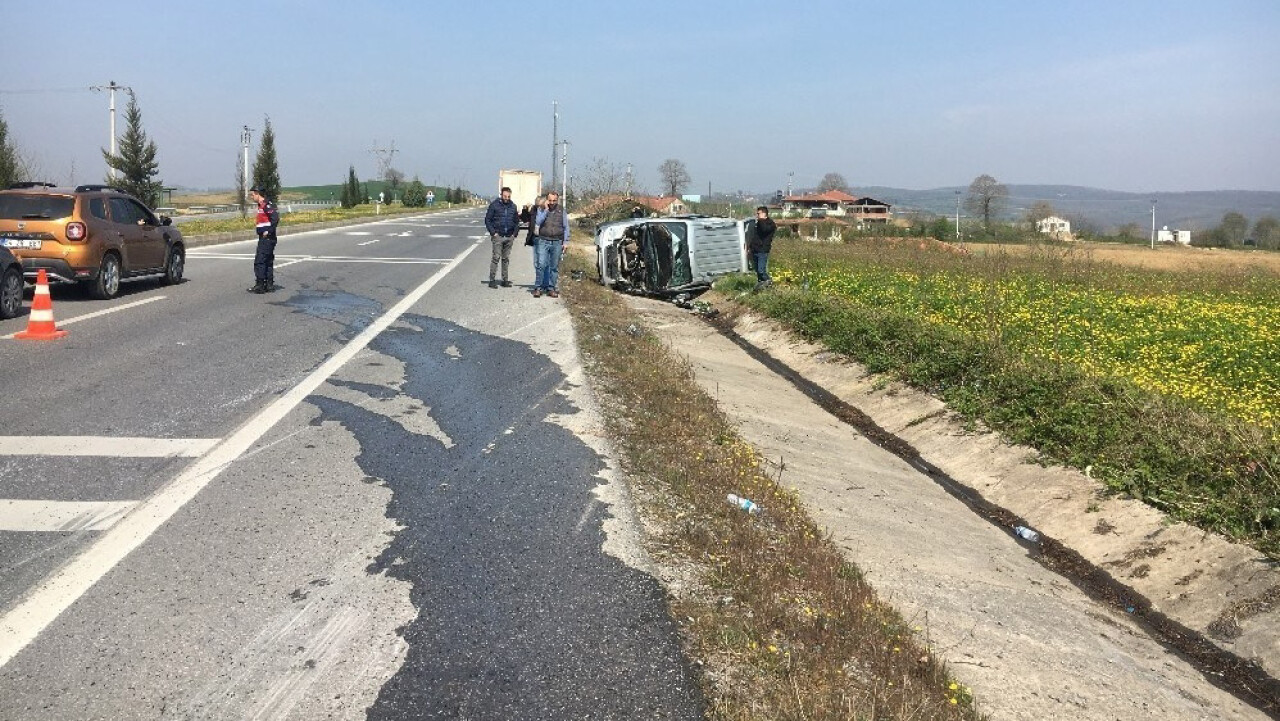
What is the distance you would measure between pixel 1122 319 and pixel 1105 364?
3.96 metres

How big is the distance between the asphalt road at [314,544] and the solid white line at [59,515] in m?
0.02

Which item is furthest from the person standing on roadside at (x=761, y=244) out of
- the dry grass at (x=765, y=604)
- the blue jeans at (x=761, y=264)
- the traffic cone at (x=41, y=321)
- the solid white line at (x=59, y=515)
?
the solid white line at (x=59, y=515)

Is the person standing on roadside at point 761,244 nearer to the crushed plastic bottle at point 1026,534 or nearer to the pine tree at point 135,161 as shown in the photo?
the crushed plastic bottle at point 1026,534

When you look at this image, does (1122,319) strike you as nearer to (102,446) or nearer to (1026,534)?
(1026,534)

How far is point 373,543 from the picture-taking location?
488 cm

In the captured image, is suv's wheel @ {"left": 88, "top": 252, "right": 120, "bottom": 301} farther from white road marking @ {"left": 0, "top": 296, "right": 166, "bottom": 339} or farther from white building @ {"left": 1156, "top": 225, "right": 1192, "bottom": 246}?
white building @ {"left": 1156, "top": 225, "right": 1192, "bottom": 246}

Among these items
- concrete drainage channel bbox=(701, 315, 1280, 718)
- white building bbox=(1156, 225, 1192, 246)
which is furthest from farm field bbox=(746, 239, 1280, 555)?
white building bbox=(1156, 225, 1192, 246)

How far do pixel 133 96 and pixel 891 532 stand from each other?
58.5 m

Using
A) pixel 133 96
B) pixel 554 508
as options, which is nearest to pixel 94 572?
pixel 554 508

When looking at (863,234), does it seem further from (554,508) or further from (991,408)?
(554,508)

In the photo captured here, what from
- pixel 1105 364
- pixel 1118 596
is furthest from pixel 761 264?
pixel 1118 596

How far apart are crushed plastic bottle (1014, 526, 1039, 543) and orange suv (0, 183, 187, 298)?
12.3 metres

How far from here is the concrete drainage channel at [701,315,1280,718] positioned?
5.80m

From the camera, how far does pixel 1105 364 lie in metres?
10.9
